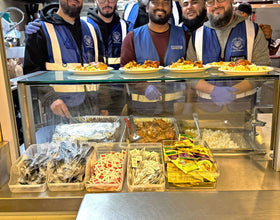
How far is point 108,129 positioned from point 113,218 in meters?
0.80

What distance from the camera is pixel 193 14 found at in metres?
3.26

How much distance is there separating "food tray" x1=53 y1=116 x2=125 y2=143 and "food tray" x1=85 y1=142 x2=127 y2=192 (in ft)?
0.45

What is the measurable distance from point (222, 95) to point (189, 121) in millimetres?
301

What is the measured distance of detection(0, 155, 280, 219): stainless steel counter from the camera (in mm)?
983

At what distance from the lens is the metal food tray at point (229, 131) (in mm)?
1538

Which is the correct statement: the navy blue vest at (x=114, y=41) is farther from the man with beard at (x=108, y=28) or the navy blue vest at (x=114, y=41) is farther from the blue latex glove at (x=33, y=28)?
the blue latex glove at (x=33, y=28)

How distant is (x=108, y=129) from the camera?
1.69 m

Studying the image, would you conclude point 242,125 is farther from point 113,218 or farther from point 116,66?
point 116,66

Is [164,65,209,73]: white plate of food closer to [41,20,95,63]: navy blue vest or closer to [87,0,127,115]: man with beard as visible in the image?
[41,20,95,63]: navy blue vest

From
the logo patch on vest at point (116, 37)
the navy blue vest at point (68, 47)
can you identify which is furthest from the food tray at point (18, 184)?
the logo patch on vest at point (116, 37)

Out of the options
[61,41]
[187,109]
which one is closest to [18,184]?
[187,109]

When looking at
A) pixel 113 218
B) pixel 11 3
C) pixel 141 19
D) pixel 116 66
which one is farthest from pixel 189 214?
pixel 11 3

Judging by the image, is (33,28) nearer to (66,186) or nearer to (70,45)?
(70,45)

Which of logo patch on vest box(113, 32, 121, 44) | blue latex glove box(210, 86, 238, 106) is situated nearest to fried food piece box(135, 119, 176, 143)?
blue latex glove box(210, 86, 238, 106)
